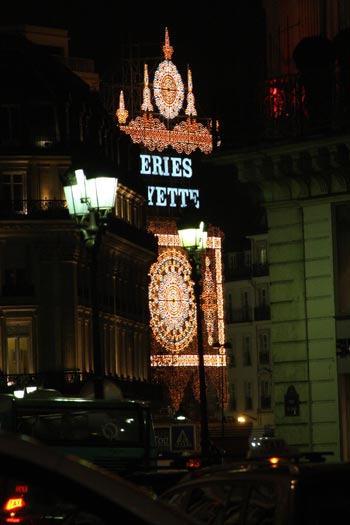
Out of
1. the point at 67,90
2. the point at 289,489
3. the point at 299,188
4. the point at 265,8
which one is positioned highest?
the point at 67,90

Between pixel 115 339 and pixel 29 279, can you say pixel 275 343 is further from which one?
pixel 115 339

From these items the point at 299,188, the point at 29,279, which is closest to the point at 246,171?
the point at 299,188

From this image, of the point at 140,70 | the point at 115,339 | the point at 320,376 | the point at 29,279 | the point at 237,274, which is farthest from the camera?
the point at 237,274

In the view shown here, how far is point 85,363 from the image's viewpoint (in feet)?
258

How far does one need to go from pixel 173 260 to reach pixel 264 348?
843cm

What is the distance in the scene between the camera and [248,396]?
11125 centimetres

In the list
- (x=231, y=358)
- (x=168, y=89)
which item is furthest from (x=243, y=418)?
(x=168, y=89)

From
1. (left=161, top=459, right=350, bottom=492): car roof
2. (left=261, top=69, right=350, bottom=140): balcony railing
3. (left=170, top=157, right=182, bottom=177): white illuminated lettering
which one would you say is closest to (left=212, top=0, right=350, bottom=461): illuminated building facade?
(left=261, top=69, right=350, bottom=140): balcony railing

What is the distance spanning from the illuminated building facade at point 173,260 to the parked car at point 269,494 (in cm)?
8691

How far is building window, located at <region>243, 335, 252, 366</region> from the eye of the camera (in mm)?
110812

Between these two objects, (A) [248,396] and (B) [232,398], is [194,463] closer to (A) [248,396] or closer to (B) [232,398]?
(A) [248,396]

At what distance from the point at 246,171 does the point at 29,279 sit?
53.5 meters

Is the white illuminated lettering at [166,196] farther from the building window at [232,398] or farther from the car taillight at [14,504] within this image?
the car taillight at [14,504]

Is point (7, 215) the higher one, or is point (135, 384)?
point (7, 215)
